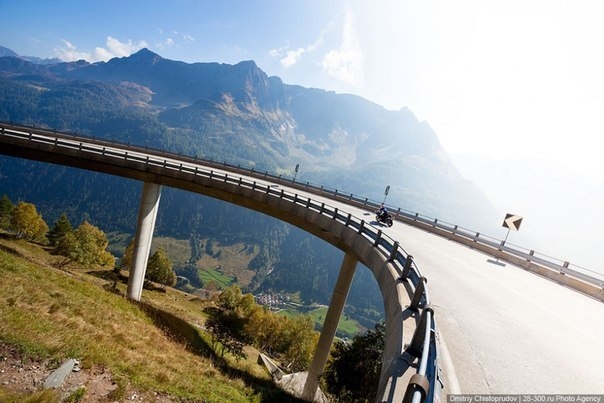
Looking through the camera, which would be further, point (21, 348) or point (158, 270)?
point (158, 270)

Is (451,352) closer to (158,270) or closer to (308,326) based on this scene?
(308,326)

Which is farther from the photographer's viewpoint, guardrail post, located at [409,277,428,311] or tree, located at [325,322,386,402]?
tree, located at [325,322,386,402]

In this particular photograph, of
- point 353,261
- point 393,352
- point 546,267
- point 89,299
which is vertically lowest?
point 89,299

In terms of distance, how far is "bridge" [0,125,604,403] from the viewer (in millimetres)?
5535

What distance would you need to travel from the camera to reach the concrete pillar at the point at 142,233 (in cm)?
2673

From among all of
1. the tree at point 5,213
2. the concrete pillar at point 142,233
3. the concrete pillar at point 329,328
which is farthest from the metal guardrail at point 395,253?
the tree at point 5,213

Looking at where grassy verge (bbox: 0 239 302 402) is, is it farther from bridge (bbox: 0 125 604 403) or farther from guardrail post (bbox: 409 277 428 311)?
guardrail post (bbox: 409 277 428 311)

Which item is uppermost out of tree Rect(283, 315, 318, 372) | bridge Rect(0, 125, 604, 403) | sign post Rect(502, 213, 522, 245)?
sign post Rect(502, 213, 522, 245)

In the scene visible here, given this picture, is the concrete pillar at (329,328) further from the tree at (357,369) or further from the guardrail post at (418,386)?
the guardrail post at (418,386)

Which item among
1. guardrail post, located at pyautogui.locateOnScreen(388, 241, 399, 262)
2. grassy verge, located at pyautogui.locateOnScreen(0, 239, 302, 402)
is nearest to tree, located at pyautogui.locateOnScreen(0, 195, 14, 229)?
grassy verge, located at pyautogui.locateOnScreen(0, 239, 302, 402)

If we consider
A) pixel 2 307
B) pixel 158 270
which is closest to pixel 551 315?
pixel 2 307

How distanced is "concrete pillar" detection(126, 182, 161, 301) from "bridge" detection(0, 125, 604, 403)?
95mm

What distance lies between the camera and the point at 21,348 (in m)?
9.23

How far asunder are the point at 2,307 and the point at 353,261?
17.0 meters
